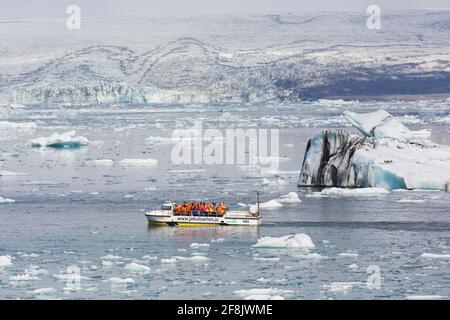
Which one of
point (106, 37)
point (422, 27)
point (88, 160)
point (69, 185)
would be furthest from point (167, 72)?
point (69, 185)

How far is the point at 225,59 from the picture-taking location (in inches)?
4572

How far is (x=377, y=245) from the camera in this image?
2253 cm

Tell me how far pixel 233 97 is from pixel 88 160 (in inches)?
2458

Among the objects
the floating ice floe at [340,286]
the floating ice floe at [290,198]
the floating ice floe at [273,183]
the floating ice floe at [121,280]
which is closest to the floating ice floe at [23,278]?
the floating ice floe at [121,280]

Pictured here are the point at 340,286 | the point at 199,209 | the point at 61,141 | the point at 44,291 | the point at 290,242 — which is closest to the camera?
the point at 44,291

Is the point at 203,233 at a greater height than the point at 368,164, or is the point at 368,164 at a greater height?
the point at 368,164

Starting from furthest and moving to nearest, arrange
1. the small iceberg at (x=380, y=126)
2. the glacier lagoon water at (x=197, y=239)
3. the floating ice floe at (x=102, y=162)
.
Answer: the floating ice floe at (x=102, y=162)
the small iceberg at (x=380, y=126)
the glacier lagoon water at (x=197, y=239)

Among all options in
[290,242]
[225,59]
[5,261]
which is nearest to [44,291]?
[5,261]

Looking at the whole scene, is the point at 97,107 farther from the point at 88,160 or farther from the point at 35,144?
the point at 88,160

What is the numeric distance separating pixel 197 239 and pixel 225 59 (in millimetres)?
92933

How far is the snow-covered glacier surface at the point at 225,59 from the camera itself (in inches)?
4144

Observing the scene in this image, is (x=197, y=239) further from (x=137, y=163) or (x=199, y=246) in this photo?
A: (x=137, y=163)

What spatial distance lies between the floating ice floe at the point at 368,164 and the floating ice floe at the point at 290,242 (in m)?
9.22

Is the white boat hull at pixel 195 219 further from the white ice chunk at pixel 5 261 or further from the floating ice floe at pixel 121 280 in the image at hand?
the floating ice floe at pixel 121 280
